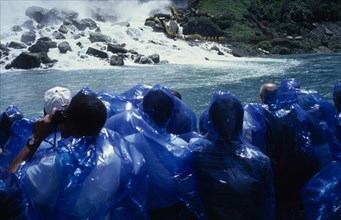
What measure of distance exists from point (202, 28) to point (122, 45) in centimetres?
906

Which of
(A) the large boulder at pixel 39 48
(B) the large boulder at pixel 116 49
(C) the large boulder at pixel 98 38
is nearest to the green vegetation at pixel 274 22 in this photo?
(C) the large boulder at pixel 98 38

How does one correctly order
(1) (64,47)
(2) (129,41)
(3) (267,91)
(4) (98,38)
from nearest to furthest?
1. (3) (267,91)
2. (1) (64,47)
3. (4) (98,38)
4. (2) (129,41)

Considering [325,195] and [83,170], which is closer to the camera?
[83,170]

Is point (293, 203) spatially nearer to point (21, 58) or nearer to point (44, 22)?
point (21, 58)

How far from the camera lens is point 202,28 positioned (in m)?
31.7

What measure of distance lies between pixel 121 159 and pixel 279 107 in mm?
1141

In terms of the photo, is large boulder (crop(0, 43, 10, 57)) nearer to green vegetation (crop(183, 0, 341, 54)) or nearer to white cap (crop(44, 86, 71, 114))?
green vegetation (crop(183, 0, 341, 54))

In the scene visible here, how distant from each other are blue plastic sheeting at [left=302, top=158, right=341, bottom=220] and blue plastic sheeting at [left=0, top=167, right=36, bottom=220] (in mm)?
1330

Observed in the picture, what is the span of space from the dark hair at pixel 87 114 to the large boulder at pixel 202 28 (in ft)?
98.5

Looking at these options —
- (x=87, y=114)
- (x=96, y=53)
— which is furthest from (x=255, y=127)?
(x=96, y=53)

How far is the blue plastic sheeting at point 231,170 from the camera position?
202cm

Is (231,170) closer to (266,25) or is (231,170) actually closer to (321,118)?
(321,118)

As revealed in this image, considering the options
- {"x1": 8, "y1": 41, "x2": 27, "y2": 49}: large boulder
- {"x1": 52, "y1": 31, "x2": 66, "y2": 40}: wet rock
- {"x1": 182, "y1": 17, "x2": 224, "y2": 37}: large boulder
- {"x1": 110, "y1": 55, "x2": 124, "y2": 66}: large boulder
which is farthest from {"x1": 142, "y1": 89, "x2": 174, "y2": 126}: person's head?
{"x1": 182, "y1": 17, "x2": 224, "y2": 37}: large boulder

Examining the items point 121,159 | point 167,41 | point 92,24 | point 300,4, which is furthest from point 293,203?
point 300,4
